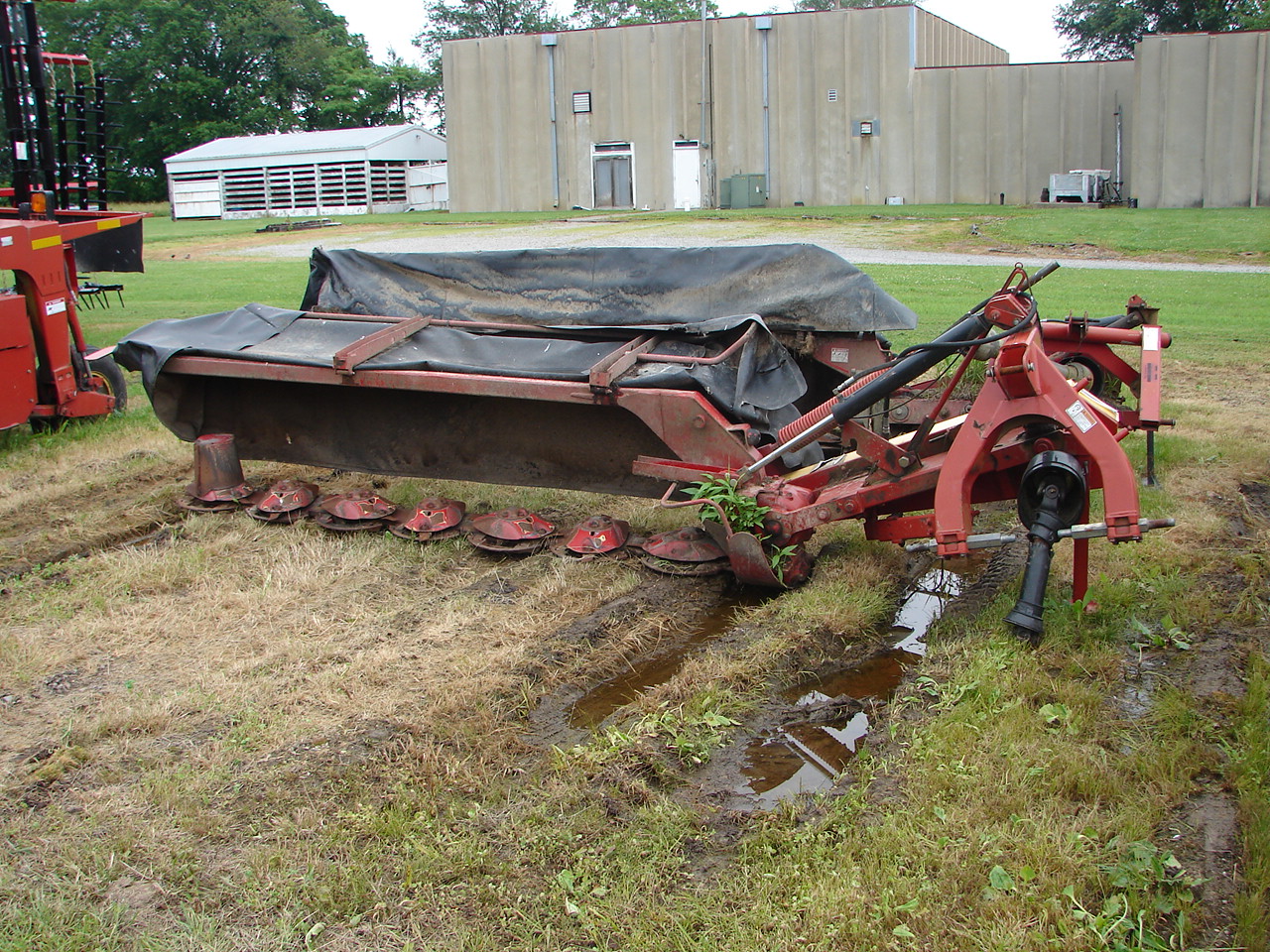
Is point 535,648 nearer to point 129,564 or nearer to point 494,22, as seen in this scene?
point 129,564

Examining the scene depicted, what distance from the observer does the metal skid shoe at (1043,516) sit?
429cm

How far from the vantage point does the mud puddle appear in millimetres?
4195

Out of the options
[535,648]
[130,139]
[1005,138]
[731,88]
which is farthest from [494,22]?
[535,648]

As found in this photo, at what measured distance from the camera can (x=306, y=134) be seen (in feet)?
142

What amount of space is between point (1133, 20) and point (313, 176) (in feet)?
106

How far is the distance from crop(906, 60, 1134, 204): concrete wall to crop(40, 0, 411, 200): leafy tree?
31.3 metres

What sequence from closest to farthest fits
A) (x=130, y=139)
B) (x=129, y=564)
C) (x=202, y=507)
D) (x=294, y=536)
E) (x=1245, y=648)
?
1. (x=1245, y=648)
2. (x=129, y=564)
3. (x=294, y=536)
4. (x=202, y=507)
5. (x=130, y=139)

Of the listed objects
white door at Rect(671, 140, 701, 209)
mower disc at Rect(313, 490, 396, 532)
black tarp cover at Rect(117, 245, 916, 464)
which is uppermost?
white door at Rect(671, 140, 701, 209)

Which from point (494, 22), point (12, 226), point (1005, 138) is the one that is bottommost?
point (12, 226)

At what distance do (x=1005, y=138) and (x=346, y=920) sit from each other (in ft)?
109

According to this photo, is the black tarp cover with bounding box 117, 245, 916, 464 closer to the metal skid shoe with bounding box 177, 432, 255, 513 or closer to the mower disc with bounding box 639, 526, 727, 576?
the metal skid shoe with bounding box 177, 432, 255, 513

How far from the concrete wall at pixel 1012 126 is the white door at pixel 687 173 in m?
6.28

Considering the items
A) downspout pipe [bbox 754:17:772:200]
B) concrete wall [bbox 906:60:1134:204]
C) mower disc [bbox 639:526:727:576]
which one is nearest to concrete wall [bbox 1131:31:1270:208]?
concrete wall [bbox 906:60:1134:204]

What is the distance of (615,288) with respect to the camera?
21.5ft
